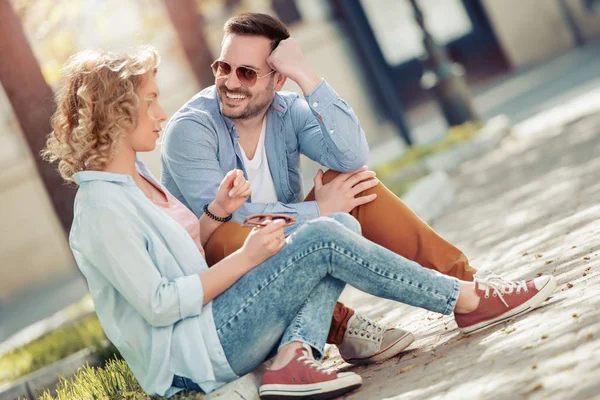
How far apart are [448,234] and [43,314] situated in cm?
667

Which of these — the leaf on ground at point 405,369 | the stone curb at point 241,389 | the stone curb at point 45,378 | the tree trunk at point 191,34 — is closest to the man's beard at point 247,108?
the stone curb at point 241,389

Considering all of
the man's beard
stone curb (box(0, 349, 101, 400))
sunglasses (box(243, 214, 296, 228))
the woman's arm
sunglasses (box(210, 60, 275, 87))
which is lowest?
stone curb (box(0, 349, 101, 400))

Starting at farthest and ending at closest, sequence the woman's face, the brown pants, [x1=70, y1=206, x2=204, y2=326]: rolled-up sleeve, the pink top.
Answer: the brown pants
the pink top
the woman's face
[x1=70, y1=206, x2=204, y2=326]: rolled-up sleeve

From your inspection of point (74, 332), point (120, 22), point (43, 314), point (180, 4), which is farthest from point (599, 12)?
point (74, 332)

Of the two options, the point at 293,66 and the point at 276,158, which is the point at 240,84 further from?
the point at 276,158

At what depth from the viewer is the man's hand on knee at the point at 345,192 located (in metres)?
4.21

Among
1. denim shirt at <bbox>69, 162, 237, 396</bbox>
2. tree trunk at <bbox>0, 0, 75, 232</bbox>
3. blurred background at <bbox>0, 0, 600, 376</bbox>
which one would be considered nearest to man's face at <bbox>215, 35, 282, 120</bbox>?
denim shirt at <bbox>69, 162, 237, 396</bbox>

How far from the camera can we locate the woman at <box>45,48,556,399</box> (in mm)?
3404

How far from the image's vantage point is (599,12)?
17.9 m

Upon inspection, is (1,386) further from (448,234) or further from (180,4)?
(180,4)

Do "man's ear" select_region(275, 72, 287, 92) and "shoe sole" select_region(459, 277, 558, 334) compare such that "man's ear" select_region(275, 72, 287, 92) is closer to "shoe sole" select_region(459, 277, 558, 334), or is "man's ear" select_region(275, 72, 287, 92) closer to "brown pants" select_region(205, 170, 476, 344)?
"brown pants" select_region(205, 170, 476, 344)

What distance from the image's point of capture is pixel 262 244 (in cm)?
351

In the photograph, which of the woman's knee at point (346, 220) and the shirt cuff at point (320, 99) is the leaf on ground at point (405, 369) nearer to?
the woman's knee at point (346, 220)

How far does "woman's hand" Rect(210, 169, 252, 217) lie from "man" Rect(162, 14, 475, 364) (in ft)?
0.13
